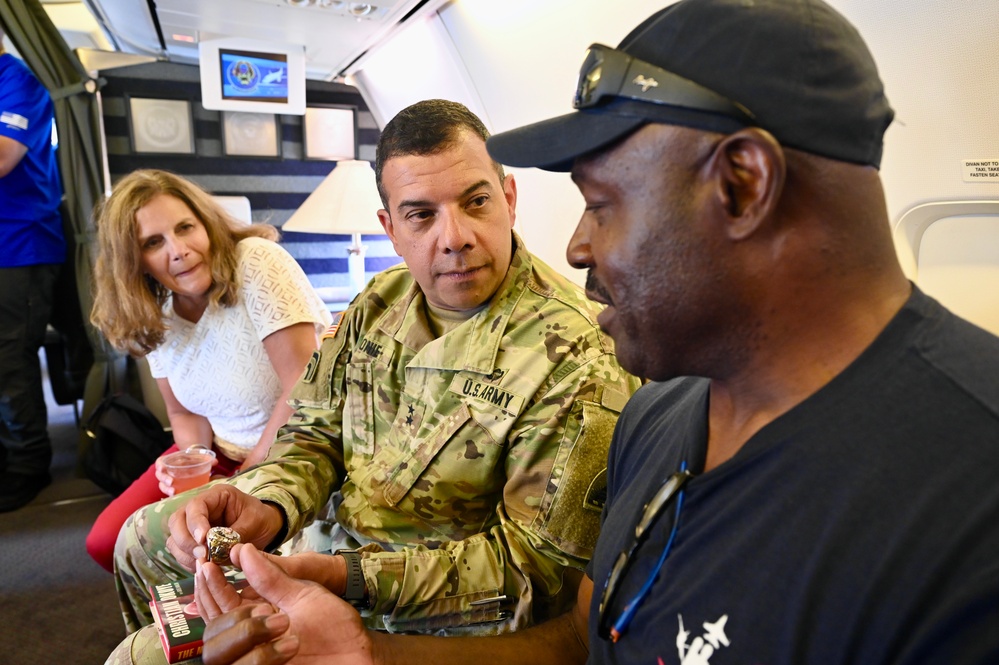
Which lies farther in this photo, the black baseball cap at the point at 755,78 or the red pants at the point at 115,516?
the red pants at the point at 115,516

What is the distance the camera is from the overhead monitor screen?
11.5 feet

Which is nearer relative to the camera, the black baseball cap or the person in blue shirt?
the black baseball cap

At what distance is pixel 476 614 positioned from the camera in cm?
120

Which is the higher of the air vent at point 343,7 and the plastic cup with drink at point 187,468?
the air vent at point 343,7

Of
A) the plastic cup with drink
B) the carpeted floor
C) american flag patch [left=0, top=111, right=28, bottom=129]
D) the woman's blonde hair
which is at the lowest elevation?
the carpeted floor

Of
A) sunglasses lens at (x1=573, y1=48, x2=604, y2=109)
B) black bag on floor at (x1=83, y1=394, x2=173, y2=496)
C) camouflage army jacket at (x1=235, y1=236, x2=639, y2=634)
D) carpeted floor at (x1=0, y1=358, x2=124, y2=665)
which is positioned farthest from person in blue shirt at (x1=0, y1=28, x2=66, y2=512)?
sunglasses lens at (x1=573, y1=48, x2=604, y2=109)

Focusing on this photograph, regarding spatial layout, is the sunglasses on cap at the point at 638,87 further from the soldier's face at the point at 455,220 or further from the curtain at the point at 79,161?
the curtain at the point at 79,161

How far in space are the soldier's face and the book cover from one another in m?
0.75

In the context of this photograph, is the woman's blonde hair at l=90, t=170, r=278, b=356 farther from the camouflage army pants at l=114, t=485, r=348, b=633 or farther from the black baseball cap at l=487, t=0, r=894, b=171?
the black baseball cap at l=487, t=0, r=894, b=171

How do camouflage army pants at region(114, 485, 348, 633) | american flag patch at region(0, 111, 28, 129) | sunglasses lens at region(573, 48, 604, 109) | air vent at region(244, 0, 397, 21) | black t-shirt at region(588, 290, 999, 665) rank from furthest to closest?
american flag patch at region(0, 111, 28, 129) < air vent at region(244, 0, 397, 21) < camouflage army pants at region(114, 485, 348, 633) < sunglasses lens at region(573, 48, 604, 109) < black t-shirt at region(588, 290, 999, 665)

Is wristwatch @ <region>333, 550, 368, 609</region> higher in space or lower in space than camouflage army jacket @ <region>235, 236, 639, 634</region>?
lower

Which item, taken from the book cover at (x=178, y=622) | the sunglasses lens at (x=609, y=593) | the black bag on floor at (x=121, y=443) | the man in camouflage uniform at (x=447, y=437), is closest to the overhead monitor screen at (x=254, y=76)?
the black bag on floor at (x=121, y=443)

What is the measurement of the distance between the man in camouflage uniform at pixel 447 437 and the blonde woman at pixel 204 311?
1.57 ft

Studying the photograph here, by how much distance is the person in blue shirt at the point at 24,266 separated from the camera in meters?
2.96
